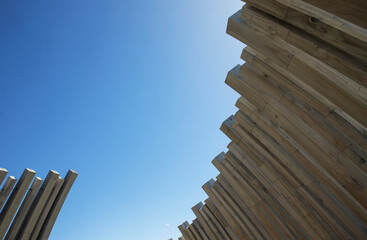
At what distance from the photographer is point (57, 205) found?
7.40 m

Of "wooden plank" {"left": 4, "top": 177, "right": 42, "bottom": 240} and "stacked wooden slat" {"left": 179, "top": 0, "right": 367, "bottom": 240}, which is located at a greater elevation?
"wooden plank" {"left": 4, "top": 177, "right": 42, "bottom": 240}

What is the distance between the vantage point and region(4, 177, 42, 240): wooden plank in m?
6.42

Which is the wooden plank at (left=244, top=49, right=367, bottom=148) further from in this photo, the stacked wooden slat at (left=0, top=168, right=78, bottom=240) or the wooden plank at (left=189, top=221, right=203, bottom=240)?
the wooden plank at (left=189, top=221, right=203, bottom=240)

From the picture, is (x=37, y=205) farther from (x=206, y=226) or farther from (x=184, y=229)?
(x=184, y=229)

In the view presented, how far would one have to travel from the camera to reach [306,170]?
18.4ft

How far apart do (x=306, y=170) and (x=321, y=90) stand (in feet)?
8.97

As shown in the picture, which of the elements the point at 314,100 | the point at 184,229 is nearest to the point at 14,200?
the point at 314,100

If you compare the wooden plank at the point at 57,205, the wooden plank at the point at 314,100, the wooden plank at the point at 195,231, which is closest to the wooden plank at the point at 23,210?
the wooden plank at the point at 57,205

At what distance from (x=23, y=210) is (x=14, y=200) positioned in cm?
46

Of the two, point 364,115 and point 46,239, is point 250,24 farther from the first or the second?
point 46,239

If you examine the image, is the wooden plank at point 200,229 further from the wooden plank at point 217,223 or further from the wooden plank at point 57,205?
the wooden plank at point 57,205

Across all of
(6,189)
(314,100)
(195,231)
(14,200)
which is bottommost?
(314,100)

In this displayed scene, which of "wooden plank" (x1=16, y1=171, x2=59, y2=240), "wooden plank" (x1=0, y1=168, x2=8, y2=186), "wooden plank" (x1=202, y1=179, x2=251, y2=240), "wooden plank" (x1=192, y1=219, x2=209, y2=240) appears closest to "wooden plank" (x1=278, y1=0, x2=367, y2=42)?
"wooden plank" (x1=0, y1=168, x2=8, y2=186)

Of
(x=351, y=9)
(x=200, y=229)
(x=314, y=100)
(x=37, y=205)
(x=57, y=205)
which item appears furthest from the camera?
(x=200, y=229)
